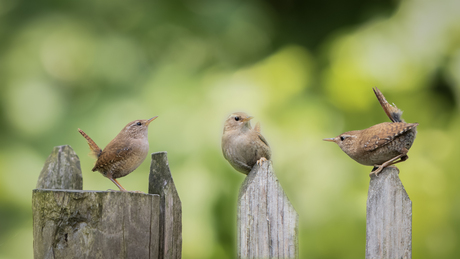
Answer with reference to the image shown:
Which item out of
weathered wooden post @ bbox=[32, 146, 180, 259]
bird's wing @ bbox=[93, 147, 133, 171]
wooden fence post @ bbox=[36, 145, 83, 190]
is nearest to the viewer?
weathered wooden post @ bbox=[32, 146, 180, 259]

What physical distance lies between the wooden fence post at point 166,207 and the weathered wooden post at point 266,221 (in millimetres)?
380

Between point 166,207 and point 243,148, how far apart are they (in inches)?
24.2

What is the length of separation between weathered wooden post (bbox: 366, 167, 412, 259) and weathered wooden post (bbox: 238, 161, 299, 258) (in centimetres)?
37

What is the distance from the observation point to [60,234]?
186 centimetres

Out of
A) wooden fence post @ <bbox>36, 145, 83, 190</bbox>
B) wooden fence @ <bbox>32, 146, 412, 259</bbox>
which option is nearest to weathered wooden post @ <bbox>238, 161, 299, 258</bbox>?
wooden fence @ <bbox>32, 146, 412, 259</bbox>

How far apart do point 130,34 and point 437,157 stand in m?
3.60

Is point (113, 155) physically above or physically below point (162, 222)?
above

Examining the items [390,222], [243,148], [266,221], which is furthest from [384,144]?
[243,148]

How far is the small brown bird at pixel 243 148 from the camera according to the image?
2.46 meters

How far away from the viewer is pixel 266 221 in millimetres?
2018

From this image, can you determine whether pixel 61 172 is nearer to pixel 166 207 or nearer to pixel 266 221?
pixel 166 207

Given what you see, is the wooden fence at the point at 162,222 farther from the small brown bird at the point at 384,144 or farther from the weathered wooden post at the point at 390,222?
the small brown bird at the point at 384,144

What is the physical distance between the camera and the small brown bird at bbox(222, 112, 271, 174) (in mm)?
2463

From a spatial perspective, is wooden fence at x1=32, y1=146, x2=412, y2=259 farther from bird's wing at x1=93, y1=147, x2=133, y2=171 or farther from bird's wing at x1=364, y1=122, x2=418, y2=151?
bird's wing at x1=93, y1=147, x2=133, y2=171
